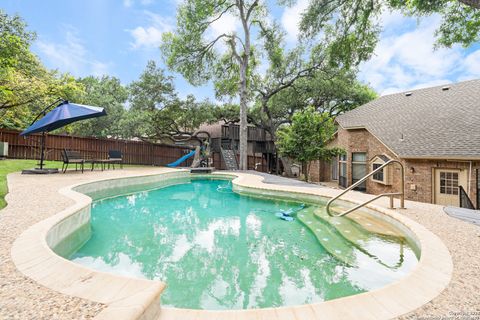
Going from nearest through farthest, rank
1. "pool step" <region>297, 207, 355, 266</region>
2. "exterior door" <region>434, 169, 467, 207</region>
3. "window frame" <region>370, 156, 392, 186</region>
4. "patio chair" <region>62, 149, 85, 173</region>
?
"pool step" <region>297, 207, 355, 266</region>, "exterior door" <region>434, 169, 467, 207</region>, "patio chair" <region>62, 149, 85, 173</region>, "window frame" <region>370, 156, 392, 186</region>

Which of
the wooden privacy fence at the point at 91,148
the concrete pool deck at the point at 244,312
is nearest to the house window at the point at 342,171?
the concrete pool deck at the point at 244,312

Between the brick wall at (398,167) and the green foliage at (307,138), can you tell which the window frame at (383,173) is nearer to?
the brick wall at (398,167)

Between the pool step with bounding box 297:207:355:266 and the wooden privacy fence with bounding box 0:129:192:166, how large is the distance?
554 inches

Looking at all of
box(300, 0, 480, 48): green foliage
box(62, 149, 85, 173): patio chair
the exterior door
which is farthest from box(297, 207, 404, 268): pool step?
box(62, 149, 85, 173): patio chair

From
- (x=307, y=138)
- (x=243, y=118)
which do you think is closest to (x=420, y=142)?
(x=307, y=138)

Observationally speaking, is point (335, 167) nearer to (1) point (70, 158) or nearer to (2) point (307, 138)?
(2) point (307, 138)

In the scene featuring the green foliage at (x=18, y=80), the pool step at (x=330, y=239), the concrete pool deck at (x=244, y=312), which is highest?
the green foliage at (x=18, y=80)

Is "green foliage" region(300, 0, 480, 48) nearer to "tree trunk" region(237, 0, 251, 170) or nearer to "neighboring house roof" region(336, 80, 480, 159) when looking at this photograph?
"neighboring house roof" region(336, 80, 480, 159)

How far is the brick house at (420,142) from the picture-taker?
28.8 feet

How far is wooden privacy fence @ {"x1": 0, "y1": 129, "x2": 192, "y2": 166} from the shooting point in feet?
46.0

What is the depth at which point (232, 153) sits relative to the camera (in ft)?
64.6

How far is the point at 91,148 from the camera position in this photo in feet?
53.8

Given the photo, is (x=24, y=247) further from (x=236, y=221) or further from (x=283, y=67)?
(x=283, y=67)

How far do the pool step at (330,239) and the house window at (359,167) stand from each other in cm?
835
